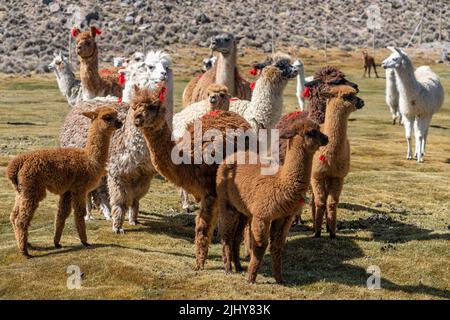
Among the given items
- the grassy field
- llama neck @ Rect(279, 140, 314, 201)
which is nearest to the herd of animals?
llama neck @ Rect(279, 140, 314, 201)

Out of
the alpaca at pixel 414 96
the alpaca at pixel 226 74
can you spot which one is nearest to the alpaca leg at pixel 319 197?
the alpaca at pixel 226 74

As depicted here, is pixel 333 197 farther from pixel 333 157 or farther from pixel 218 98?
pixel 218 98

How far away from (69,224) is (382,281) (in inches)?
172

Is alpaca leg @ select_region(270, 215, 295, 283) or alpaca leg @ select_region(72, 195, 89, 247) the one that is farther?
alpaca leg @ select_region(72, 195, 89, 247)

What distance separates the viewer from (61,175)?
8.07 metres

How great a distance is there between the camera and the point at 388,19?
238ft

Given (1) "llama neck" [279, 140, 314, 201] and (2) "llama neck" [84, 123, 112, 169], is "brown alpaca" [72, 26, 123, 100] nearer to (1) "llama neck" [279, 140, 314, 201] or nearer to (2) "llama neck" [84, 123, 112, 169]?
(2) "llama neck" [84, 123, 112, 169]

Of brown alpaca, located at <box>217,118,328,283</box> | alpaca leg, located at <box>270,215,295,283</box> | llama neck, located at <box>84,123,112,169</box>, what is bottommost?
alpaca leg, located at <box>270,215,295,283</box>

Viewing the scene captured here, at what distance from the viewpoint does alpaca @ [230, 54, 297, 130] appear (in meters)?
10.5

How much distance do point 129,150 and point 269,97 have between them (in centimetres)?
234

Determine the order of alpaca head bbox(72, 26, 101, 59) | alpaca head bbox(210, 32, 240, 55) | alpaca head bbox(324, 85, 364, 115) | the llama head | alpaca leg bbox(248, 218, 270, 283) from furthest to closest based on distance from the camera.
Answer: the llama head, alpaca head bbox(72, 26, 101, 59), alpaca head bbox(210, 32, 240, 55), alpaca head bbox(324, 85, 364, 115), alpaca leg bbox(248, 218, 270, 283)

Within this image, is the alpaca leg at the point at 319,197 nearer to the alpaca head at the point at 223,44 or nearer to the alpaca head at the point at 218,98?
the alpaca head at the point at 218,98

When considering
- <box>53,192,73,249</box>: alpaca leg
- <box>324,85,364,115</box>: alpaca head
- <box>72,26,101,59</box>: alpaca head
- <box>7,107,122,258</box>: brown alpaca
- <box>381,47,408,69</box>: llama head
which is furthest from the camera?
<box>381,47,408,69</box>: llama head
